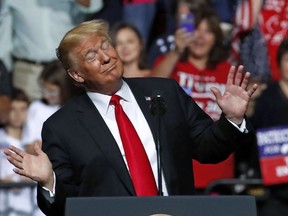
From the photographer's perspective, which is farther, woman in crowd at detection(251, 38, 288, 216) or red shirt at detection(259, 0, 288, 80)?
red shirt at detection(259, 0, 288, 80)

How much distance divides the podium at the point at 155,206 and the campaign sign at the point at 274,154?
13.6 feet

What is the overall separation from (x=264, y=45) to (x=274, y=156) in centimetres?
109

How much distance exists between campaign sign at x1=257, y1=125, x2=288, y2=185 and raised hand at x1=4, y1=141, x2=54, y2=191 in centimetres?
390

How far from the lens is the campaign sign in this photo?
26.6 feet

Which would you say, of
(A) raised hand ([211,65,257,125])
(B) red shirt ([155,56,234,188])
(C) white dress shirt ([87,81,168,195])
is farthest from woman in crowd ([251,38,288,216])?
(A) raised hand ([211,65,257,125])

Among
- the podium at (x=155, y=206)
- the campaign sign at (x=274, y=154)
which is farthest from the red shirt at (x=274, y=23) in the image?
the podium at (x=155, y=206)

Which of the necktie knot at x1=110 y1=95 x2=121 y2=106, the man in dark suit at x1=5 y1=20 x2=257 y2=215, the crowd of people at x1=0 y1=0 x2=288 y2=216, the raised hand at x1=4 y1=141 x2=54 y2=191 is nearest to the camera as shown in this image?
the raised hand at x1=4 y1=141 x2=54 y2=191

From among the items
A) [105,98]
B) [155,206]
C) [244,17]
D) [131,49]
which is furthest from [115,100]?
[244,17]

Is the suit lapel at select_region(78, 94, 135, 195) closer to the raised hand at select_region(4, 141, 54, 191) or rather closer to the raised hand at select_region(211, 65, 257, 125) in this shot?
the raised hand at select_region(4, 141, 54, 191)

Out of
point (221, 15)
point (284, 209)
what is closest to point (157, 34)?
point (221, 15)

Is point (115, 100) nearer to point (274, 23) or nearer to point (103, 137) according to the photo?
point (103, 137)

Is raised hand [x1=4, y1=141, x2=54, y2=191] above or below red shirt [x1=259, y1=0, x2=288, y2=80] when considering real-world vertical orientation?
above

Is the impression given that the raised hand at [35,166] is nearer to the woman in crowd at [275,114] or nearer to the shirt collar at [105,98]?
the shirt collar at [105,98]

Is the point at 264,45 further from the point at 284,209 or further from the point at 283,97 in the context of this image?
the point at 284,209
